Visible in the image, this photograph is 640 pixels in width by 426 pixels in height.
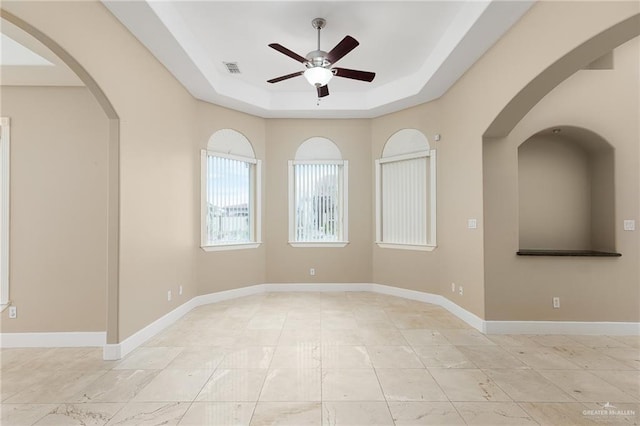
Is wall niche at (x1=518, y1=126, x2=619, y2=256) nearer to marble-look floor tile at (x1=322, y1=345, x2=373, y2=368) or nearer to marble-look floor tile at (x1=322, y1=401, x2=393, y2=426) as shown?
marble-look floor tile at (x1=322, y1=345, x2=373, y2=368)

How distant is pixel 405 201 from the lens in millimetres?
5848

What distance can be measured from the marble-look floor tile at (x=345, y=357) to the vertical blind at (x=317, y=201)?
300cm

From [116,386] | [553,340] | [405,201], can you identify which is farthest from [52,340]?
[553,340]

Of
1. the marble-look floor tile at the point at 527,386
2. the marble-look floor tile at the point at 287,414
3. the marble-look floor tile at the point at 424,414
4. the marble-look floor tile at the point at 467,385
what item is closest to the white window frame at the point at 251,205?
the marble-look floor tile at the point at 287,414

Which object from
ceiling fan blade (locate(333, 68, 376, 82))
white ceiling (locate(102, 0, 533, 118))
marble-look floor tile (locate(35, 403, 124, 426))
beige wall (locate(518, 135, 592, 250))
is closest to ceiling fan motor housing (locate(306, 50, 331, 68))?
ceiling fan blade (locate(333, 68, 376, 82))

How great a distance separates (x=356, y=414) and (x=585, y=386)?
77.2 inches

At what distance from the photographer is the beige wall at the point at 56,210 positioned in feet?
11.6

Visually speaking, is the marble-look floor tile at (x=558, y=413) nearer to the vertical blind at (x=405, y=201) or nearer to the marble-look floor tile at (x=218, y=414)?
the marble-look floor tile at (x=218, y=414)

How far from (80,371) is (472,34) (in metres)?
5.05

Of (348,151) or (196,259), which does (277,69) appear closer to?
(348,151)

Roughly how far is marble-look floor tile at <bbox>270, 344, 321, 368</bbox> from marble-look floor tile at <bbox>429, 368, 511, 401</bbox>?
109cm

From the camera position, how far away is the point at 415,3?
11.1ft

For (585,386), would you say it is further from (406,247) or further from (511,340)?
(406,247)

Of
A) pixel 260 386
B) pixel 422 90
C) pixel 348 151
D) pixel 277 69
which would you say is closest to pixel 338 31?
pixel 277 69
